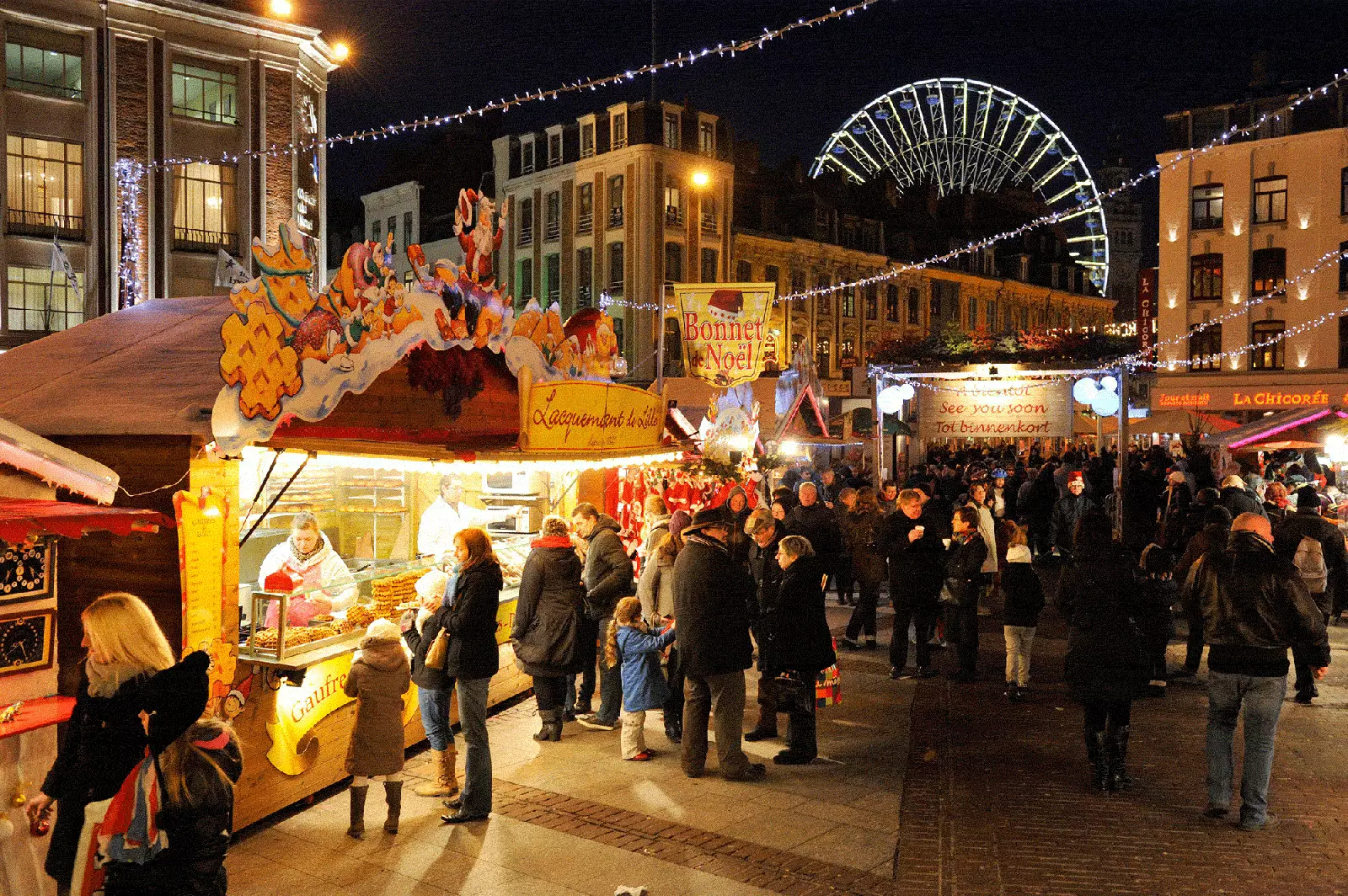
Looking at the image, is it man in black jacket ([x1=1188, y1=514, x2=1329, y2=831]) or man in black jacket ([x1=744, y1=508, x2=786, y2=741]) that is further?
man in black jacket ([x1=744, y1=508, x2=786, y2=741])

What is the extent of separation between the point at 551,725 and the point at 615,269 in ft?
112

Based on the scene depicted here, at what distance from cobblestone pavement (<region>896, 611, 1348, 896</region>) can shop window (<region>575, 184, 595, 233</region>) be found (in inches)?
1351

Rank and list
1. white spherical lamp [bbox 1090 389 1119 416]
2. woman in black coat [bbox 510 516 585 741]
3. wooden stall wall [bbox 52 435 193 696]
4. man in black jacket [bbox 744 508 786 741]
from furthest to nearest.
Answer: white spherical lamp [bbox 1090 389 1119 416]
man in black jacket [bbox 744 508 786 741]
woman in black coat [bbox 510 516 585 741]
wooden stall wall [bbox 52 435 193 696]

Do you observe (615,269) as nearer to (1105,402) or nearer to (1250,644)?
(1105,402)

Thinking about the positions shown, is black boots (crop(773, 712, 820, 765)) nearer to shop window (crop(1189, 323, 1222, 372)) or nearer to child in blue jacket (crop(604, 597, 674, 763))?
child in blue jacket (crop(604, 597, 674, 763))

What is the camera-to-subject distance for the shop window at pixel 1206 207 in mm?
36719

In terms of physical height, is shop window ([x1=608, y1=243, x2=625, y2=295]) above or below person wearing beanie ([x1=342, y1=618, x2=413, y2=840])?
above

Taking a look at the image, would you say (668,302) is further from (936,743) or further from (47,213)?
(936,743)

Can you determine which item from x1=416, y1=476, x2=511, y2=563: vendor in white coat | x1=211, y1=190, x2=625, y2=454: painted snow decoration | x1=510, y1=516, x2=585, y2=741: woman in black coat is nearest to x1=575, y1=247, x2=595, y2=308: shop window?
x1=416, y1=476, x2=511, y2=563: vendor in white coat

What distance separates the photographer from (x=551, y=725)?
891 cm

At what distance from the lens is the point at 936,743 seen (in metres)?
8.76

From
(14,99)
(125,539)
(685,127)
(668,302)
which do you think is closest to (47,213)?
(14,99)

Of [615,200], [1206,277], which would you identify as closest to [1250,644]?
[1206,277]

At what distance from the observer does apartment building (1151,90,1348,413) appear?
114ft
